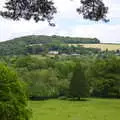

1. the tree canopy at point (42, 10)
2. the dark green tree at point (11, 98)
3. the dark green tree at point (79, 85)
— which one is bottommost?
the dark green tree at point (79, 85)

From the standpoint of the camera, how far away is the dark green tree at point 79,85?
7862cm

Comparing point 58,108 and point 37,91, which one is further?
point 37,91

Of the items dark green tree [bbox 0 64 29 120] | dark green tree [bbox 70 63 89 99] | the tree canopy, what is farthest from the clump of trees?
the tree canopy

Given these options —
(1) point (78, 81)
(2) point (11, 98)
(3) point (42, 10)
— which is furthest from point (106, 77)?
(3) point (42, 10)

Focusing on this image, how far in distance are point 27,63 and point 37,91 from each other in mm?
15431

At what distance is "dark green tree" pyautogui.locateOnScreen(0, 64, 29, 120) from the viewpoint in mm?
29175

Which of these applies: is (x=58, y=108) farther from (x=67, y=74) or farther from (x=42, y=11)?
(x=42, y=11)

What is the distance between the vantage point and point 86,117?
54.3m

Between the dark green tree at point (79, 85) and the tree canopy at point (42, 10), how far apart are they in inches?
2787

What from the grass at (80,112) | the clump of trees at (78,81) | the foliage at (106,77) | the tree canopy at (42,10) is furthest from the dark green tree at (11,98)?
the foliage at (106,77)

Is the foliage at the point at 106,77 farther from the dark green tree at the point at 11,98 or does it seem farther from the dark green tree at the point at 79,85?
the dark green tree at the point at 11,98

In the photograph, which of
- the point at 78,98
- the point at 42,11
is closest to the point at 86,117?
the point at 78,98

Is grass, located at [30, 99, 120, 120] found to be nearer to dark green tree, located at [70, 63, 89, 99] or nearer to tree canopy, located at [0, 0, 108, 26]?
dark green tree, located at [70, 63, 89, 99]

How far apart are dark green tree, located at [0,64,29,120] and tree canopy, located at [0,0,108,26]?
68.6 ft
